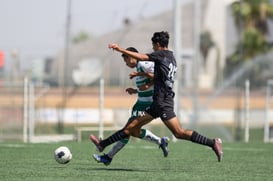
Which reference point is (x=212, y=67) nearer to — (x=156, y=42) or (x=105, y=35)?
(x=105, y=35)

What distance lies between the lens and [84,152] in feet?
55.2

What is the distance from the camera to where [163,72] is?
12305mm

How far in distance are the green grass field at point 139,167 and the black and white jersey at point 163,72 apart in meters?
1.18

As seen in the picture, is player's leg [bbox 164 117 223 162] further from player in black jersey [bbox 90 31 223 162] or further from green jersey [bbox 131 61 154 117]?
green jersey [bbox 131 61 154 117]

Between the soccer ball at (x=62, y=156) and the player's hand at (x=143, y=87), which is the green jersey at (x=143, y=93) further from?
the soccer ball at (x=62, y=156)

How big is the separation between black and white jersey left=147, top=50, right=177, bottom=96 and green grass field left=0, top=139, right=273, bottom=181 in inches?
46.5

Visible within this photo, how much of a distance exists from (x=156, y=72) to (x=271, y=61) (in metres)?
22.9

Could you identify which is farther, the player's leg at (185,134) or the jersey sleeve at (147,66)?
the jersey sleeve at (147,66)

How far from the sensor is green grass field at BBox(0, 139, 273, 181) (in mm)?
11367

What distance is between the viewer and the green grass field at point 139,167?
1137cm

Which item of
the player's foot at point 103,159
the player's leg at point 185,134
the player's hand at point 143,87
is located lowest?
the player's foot at point 103,159

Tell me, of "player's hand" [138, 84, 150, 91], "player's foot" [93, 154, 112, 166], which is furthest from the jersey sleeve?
"player's foot" [93, 154, 112, 166]

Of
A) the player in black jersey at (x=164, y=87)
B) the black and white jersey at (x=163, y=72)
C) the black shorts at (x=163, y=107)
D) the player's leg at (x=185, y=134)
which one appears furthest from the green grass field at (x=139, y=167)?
the black and white jersey at (x=163, y=72)

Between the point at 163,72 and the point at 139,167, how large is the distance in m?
1.70
